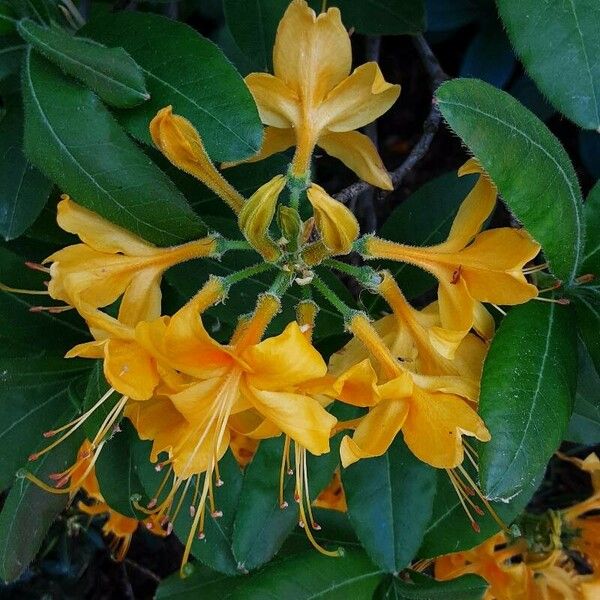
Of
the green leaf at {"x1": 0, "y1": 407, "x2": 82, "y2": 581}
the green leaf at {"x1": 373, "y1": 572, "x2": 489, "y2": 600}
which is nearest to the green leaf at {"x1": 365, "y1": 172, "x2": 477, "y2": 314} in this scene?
the green leaf at {"x1": 373, "y1": 572, "x2": 489, "y2": 600}

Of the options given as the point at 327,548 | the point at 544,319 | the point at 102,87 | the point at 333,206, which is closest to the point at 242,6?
the point at 102,87

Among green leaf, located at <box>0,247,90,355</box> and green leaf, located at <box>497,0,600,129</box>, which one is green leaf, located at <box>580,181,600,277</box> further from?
green leaf, located at <box>0,247,90,355</box>

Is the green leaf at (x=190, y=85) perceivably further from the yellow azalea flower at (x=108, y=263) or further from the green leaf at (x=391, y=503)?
the green leaf at (x=391, y=503)

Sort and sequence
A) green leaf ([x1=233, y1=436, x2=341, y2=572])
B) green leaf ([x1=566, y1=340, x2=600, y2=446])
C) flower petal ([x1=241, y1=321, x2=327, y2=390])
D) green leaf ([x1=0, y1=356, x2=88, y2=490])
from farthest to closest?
green leaf ([x1=0, y1=356, x2=88, y2=490]) < green leaf ([x1=233, y1=436, x2=341, y2=572]) < green leaf ([x1=566, y1=340, x2=600, y2=446]) < flower petal ([x1=241, y1=321, x2=327, y2=390])

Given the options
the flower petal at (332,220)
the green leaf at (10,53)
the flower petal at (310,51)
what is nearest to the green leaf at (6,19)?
the green leaf at (10,53)

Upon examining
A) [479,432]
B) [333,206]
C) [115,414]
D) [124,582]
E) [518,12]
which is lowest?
[124,582]

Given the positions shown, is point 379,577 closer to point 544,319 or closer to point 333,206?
point 544,319
